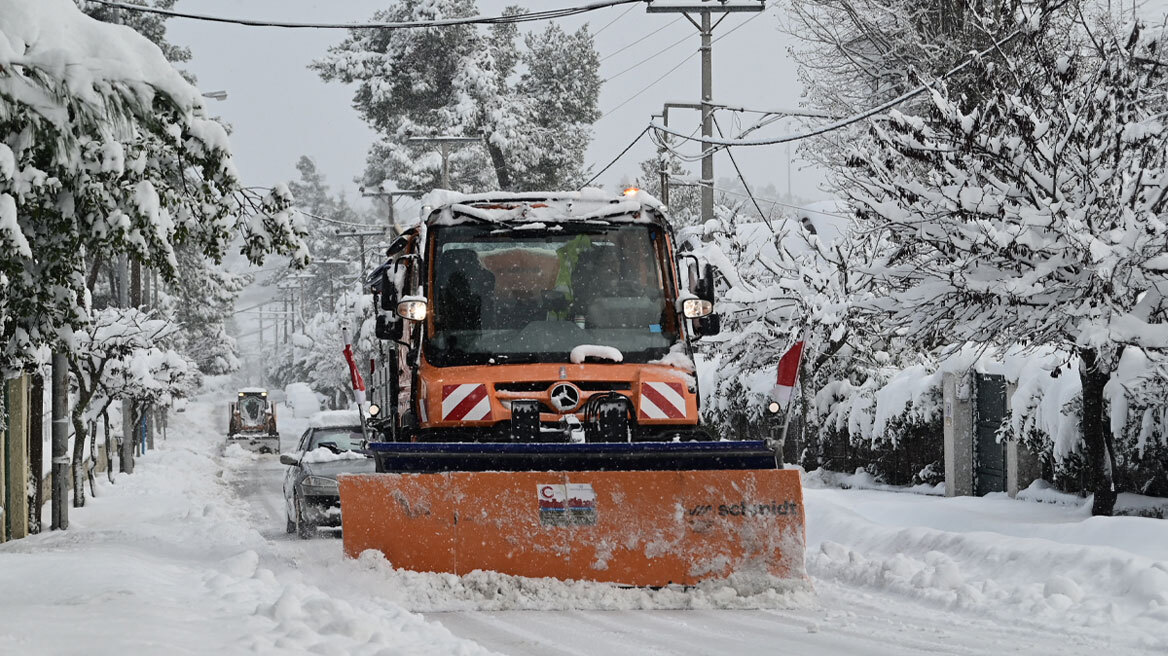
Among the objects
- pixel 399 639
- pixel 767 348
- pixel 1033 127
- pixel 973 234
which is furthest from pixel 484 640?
pixel 767 348

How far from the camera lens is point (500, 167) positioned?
49.5 meters

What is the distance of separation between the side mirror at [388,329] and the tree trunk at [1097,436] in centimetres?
605

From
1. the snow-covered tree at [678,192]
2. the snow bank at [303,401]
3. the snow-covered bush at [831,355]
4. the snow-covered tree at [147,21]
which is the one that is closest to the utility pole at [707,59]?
the snow-covered bush at [831,355]

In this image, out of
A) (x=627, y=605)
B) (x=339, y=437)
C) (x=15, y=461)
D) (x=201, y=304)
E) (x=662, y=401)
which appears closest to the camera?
(x=627, y=605)

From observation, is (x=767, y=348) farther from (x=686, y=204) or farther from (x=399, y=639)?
(x=686, y=204)

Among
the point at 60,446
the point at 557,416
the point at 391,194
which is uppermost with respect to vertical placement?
the point at 391,194

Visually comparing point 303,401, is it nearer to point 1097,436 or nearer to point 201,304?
point 201,304

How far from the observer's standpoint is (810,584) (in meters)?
9.34

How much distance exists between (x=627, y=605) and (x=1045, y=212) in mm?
4929

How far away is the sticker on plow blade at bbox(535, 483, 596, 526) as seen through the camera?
30.1 feet

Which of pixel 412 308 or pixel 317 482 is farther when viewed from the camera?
pixel 317 482

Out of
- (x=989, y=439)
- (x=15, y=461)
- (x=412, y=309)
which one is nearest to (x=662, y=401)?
(x=412, y=309)

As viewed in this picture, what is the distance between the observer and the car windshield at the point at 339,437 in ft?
63.8

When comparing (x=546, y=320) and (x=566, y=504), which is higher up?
(x=546, y=320)
